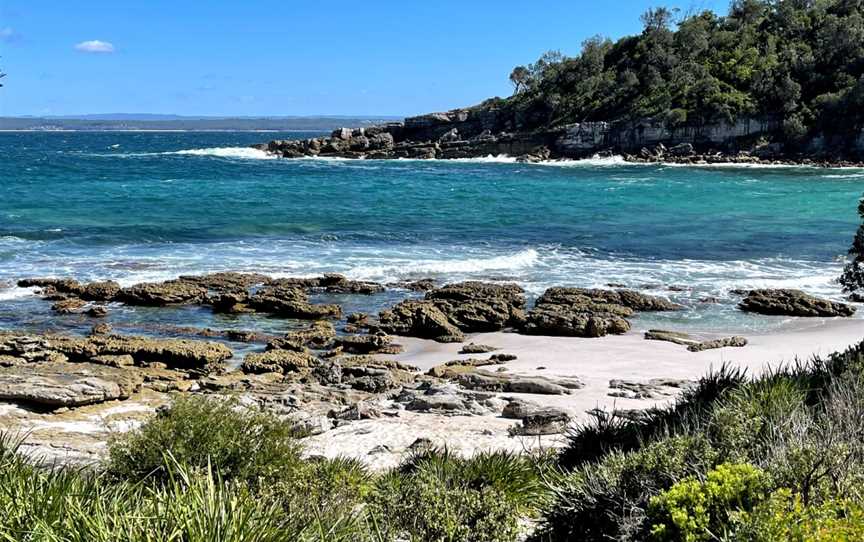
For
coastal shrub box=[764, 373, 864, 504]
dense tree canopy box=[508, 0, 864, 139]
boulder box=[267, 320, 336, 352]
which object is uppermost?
dense tree canopy box=[508, 0, 864, 139]

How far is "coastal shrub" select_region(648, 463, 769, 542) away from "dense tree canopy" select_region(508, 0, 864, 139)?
7841 cm

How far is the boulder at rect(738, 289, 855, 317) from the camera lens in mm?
20516

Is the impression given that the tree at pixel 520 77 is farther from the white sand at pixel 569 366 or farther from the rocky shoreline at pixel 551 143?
the white sand at pixel 569 366

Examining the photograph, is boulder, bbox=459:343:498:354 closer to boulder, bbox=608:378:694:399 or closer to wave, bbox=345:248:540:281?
boulder, bbox=608:378:694:399

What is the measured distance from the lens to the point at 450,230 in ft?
117

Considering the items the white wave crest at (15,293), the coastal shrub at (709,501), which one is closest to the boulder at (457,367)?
the coastal shrub at (709,501)

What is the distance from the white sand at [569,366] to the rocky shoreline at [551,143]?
59642 mm

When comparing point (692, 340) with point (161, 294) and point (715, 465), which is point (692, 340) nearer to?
point (715, 465)

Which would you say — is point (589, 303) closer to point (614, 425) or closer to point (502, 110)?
point (614, 425)

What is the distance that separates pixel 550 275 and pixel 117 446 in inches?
765

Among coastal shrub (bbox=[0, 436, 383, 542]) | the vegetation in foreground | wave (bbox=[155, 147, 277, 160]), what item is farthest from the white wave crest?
wave (bbox=[155, 147, 277, 160])

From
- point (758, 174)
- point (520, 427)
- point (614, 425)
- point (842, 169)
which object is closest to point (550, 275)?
point (520, 427)

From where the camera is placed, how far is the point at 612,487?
6.29 metres

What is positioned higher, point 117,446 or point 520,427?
point 117,446
